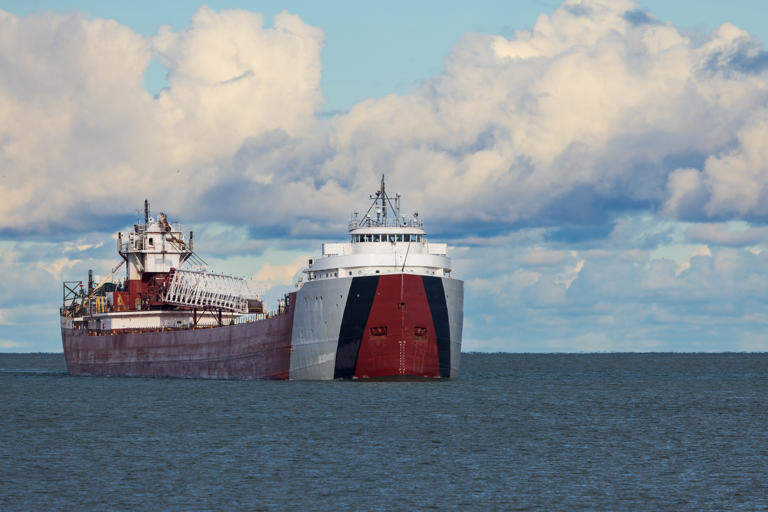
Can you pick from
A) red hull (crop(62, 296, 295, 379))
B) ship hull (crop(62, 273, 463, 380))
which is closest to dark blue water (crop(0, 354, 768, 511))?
ship hull (crop(62, 273, 463, 380))

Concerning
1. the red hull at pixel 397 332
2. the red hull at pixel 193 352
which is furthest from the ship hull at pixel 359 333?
the red hull at pixel 193 352

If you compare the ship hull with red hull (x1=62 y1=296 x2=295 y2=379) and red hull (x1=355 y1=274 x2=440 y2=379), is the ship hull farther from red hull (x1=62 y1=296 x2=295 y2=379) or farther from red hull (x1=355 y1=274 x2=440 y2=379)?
red hull (x1=62 y1=296 x2=295 y2=379)

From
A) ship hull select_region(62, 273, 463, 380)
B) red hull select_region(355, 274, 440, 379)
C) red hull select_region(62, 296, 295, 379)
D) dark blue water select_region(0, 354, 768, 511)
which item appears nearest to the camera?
dark blue water select_region(0, 354, 768, 511)

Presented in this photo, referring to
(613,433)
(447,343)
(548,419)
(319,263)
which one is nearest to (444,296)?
(447,343)

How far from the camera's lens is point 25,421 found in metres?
63.4

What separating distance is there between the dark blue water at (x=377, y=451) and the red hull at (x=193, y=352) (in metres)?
3.82

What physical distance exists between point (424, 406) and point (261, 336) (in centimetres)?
2166

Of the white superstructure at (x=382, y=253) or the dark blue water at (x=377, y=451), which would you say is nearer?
the dark blue water at (x=377, y=451)

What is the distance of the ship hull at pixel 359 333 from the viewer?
7162 centimetres

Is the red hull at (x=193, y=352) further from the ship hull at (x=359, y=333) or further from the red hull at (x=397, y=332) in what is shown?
the red hull at (x=397, y=332)

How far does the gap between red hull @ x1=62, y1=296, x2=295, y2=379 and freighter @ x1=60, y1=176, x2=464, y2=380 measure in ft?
0.33

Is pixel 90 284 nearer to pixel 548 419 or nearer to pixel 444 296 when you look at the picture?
pixel 444 296

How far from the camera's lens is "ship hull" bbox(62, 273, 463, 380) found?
2820 inches

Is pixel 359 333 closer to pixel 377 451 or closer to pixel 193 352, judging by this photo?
pixel 377 451
